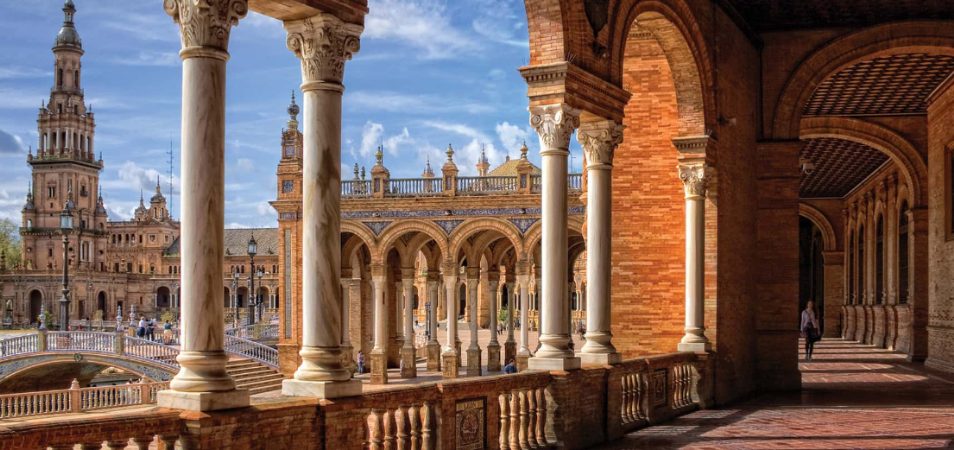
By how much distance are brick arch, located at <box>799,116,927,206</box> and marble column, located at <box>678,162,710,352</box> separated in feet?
34.1

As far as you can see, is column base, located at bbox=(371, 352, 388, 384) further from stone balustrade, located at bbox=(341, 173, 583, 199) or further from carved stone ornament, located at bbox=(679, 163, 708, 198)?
carved stone ornament, located at bbox=(679, 163, 708, 198)

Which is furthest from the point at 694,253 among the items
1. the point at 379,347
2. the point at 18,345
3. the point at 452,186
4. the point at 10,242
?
the point at 10,242

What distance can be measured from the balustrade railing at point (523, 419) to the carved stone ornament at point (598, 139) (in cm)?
273

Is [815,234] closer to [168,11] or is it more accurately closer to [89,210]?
[168,11]

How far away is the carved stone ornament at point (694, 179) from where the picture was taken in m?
14.4

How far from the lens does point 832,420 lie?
12664 millimetres

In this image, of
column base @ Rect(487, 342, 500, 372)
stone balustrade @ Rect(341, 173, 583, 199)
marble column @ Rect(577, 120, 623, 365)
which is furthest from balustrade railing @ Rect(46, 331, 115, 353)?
marble column @ Rect(577, 120, 623, 365)

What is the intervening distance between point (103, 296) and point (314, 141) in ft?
326

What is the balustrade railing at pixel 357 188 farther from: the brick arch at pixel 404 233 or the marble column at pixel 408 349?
the marble column at pixel 408 349

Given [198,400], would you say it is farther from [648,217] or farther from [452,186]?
[452,186]


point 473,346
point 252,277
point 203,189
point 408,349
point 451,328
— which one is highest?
point 203,189

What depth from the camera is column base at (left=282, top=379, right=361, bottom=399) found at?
709 centimetres

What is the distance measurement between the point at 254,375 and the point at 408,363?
5381 millimetres

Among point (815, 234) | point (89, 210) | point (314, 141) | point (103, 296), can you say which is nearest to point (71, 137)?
point (89, 210)
